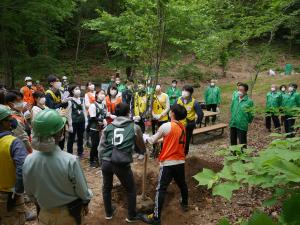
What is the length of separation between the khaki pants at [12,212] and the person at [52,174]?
0.82 metres

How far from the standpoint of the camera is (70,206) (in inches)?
123

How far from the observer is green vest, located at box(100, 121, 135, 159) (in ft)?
15.7

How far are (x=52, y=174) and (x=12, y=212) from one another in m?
1.30

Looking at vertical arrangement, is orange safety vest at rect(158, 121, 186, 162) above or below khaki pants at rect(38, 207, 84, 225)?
above

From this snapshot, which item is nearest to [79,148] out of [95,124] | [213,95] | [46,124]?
[95,124]

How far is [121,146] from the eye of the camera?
4789 millimetres

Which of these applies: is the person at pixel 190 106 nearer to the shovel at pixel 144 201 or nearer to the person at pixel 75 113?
the shovel at pixel 144 201

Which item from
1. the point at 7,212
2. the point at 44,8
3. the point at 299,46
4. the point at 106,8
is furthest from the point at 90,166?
the point at 299,46

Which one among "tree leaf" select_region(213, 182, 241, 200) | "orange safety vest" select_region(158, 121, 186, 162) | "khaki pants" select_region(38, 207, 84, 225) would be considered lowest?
"khaki pants" select_region(38, 207, 84, 225)

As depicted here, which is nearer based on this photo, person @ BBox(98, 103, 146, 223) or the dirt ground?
person @ BBox(98, 103, 146, 223)

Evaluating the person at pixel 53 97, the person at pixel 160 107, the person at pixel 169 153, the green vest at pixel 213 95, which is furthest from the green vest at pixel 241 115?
the green vest at pixel 213 95

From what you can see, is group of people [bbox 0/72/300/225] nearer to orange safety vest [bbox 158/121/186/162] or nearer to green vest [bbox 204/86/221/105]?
orange safety vest [bbox 158/121/186/162]

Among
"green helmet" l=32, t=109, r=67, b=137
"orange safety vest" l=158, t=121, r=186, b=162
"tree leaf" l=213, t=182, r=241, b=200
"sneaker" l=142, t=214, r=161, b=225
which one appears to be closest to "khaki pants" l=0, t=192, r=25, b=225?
"green helmet" l=32, t=109, r=67, b=137

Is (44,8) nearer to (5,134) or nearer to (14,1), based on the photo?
(14,1)
